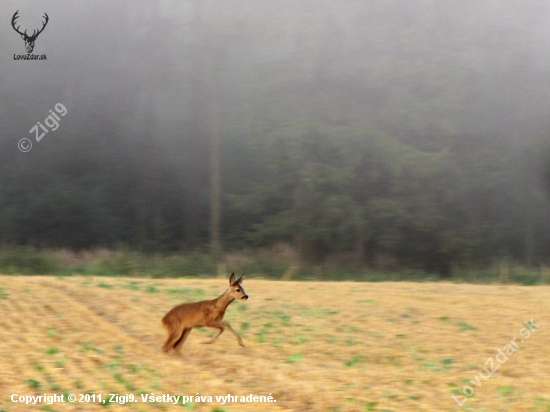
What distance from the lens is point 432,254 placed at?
2866 centimetres

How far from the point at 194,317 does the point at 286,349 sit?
5.94 feet

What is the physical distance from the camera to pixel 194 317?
9.57m

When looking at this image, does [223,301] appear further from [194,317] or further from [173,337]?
[173,337]

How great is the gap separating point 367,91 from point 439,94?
2748 mm

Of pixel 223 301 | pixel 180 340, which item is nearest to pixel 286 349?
pixel 223 301

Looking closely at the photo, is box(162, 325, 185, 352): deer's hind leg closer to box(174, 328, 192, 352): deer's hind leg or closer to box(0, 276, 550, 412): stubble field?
box(174, 328, 192, 352): deer's hind leg

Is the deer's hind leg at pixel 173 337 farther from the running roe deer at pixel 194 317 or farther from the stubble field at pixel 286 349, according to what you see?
the stubble field at pixel 286 349

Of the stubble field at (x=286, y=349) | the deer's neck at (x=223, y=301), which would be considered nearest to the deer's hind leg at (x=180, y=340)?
the stubble field at (x=286, y=349)

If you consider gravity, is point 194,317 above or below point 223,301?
below

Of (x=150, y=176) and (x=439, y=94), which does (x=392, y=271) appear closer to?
(x=439, y=94)

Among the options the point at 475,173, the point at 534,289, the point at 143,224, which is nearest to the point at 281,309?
the point at 534,289

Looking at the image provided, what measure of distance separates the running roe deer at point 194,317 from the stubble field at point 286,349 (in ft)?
0.91

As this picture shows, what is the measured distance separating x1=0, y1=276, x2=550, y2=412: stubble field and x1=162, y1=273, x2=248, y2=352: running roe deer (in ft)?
0.91

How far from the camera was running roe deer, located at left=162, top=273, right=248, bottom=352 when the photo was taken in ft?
31.4
